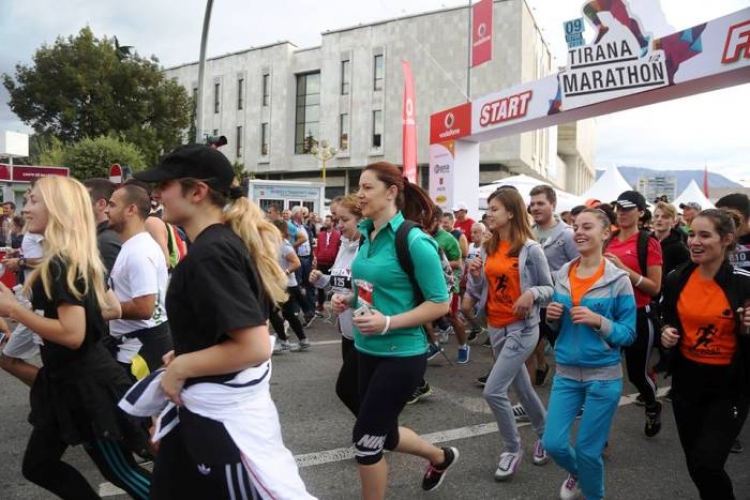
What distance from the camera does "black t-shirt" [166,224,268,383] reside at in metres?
1.77

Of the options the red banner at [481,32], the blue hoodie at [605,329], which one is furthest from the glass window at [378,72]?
the blue hoodie at [605,329]

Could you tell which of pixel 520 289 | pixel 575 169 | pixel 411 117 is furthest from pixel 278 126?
pixel 520 289

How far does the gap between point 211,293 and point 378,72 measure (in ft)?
143

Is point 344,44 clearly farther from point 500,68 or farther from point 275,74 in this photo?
point 500,68

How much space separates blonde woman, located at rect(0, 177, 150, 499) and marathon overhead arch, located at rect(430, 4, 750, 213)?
8521 millimetres

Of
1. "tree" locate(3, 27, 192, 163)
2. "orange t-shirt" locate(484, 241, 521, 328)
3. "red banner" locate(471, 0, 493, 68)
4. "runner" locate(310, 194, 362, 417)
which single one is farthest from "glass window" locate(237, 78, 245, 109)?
"orange t-shirt" locate(484, 241, 521, 328)

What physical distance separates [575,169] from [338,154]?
39.9 m

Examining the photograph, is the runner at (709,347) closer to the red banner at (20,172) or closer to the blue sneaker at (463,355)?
the blue sneaker at (463,355)

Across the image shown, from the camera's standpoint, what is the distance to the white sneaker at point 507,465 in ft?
12.3

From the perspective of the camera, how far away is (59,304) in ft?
8.11

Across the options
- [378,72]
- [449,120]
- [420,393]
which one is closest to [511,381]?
[420,393]

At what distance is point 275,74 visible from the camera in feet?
158

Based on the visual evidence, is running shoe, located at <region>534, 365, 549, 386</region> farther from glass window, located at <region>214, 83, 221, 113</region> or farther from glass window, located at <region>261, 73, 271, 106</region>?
glass window, located at <region>214, 83, 221, 113</region>

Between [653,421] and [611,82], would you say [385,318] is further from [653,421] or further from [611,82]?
[611,82]
